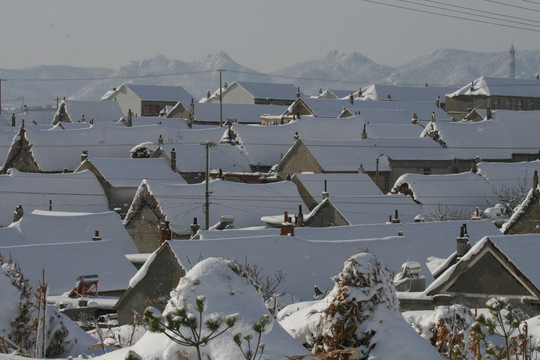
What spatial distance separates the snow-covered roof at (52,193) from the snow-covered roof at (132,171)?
1.01 m

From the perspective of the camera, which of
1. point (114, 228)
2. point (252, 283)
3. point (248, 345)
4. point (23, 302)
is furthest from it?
point (114, 228)

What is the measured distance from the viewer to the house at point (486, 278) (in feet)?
72.6

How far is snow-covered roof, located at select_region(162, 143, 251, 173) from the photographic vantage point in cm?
6178

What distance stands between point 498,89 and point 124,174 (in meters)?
61.3

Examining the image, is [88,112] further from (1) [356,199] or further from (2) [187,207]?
(1) [356,199]

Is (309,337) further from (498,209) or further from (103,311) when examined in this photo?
(498,209)

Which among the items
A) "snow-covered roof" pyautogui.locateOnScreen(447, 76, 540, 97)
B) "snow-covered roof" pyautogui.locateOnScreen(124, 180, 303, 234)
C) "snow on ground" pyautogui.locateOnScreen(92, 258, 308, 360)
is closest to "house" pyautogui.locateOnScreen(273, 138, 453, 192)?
"snow-covered roof" pyautogui.locateOnScreen(124, 180, 303, 234)

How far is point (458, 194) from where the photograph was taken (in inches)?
2146

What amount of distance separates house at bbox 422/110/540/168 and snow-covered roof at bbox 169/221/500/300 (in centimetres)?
3599

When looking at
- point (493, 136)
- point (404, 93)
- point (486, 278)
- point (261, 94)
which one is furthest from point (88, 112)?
point (486, 278)

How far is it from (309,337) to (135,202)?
39.9m

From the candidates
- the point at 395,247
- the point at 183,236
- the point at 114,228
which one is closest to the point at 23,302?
the point at 395,247

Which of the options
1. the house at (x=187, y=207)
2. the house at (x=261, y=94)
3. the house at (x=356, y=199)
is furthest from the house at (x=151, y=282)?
the house at (x=261, y=94)

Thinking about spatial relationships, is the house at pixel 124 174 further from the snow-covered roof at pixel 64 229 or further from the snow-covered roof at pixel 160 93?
the snow-covered roof at pixel 160 93
